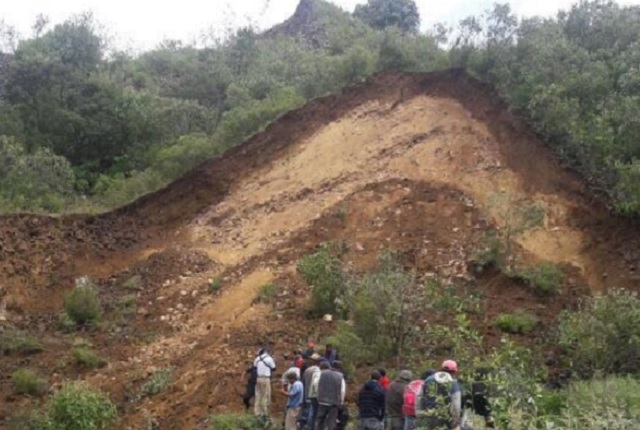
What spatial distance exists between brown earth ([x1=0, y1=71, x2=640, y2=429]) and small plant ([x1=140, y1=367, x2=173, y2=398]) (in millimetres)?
179

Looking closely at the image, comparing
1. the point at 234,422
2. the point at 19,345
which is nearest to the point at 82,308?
the point at 19,345

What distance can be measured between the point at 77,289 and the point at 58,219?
3.29 m

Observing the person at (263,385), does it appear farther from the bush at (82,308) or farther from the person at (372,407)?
the bush at (82,308)

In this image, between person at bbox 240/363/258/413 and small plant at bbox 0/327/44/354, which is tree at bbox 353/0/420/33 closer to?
small plant at bbox 0/327/44/354

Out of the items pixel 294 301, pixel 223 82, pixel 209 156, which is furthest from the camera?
pixel 223 82

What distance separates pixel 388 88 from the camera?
2409cm

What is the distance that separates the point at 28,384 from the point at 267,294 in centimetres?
495

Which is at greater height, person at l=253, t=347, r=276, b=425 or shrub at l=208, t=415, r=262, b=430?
person at l=253, t=347, r=276, b=425

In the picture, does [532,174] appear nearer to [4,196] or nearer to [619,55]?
[619,55]

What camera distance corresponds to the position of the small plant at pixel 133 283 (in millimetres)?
19177

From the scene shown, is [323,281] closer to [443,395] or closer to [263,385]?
[263,385]

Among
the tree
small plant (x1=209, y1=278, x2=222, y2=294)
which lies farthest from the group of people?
the tree

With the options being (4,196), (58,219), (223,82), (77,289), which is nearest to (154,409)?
(77,289)

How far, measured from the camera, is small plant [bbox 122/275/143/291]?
755 inches
